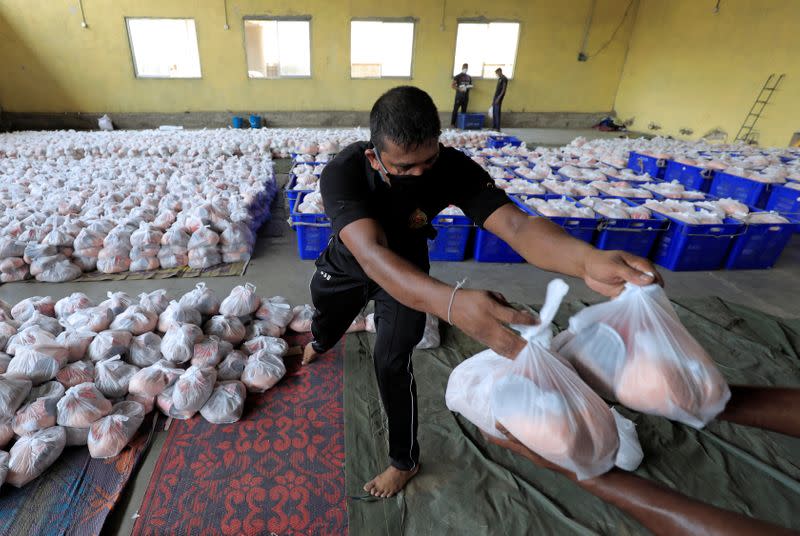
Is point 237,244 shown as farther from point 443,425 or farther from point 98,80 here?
point 98,80

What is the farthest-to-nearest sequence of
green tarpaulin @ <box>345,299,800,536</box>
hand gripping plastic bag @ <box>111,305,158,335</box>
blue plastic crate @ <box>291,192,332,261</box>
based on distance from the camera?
blue plastic crate @ <box>291,192,332,261</box> → hand gripping plastic bag @ <box>111,305,158,335</box> → green tarpaulin @ <box>345,299,800,536</box>

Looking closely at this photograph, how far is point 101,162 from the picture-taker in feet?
18.3

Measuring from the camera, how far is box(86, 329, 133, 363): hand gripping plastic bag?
2057mm

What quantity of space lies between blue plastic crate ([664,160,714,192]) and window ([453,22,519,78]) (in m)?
7.14

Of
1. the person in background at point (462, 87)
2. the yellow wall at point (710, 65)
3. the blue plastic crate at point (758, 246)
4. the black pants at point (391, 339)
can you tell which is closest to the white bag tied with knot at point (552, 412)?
the black pants at point (391, 339)

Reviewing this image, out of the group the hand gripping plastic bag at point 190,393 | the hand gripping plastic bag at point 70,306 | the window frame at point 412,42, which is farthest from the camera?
the window frame at point 412,42

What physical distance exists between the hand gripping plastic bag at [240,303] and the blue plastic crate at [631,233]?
294 centimetres

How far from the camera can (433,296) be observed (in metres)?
0.99

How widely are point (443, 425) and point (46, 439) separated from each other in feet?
5.45

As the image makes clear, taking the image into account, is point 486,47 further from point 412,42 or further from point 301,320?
point 301,320

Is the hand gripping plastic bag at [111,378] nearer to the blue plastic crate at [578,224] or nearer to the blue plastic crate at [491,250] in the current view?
the blue plastic crate at [491,250]

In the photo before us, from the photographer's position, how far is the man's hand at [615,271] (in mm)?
1072

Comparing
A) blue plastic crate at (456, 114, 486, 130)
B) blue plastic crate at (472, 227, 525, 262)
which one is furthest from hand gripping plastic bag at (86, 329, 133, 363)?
blue plastic crate at (456, 114, 486, 130)

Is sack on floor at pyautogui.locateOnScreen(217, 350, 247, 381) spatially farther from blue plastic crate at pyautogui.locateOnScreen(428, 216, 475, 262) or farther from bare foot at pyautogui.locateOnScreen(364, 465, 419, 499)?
blue plastic crate at pyautogui.locateOnScreen(428, 216, 475, 262)
